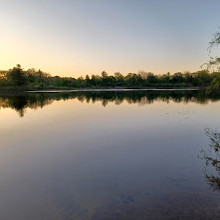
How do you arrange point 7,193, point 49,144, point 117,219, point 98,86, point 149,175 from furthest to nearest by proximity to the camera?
point 98,86
point 49,144
point 149,175
point 7,193
point 117,219

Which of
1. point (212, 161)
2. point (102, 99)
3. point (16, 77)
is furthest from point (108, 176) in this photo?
point (16, 77)

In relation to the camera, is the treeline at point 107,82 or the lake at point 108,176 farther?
the treeline at point 107,82

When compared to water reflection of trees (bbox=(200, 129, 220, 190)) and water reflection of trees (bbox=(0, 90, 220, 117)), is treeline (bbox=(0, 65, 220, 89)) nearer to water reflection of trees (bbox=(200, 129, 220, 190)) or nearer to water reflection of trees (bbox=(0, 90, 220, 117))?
water reflection of trees (bbox=(0, 90, 220, 117))

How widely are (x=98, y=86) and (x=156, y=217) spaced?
116m

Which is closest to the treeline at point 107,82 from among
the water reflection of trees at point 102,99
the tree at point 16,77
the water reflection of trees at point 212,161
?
the tree at point 16,77

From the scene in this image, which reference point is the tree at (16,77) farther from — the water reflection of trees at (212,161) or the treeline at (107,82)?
the water reflection of trees at (212,161)

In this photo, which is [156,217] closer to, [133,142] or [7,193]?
[7,193]

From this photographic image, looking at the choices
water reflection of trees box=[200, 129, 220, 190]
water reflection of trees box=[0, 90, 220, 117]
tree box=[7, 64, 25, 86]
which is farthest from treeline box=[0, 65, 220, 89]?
water reflection of trees box=[200, 129, 220, 190]

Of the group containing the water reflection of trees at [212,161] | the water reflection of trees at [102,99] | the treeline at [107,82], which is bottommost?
the water reflection of trees at [212,161]

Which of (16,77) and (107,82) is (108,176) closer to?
(16,77)

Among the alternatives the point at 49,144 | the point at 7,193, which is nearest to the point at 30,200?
the point at 7,193

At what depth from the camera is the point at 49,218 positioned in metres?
5.79

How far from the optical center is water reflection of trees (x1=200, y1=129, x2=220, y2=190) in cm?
788

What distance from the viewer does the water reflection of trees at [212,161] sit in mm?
7880
